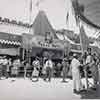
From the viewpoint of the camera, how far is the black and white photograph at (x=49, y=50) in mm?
2303

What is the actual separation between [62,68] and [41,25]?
72 centimetres

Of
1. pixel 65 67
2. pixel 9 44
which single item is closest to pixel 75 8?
pixel 65 67

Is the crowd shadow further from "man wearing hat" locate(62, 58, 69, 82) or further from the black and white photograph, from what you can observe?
"man wearing hat" locate(62, 58, 69, 82)

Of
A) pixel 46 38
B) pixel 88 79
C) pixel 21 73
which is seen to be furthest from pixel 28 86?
pixel 88 79

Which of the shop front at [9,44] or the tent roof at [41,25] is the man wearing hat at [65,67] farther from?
the shop front at [9,44]

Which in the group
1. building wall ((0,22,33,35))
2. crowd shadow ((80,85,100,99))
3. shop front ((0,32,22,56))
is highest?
building wall ((0,22,33,35))

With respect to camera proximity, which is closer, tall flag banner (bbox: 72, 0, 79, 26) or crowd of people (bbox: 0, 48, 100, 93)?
crowd of people (bbox: 0, 48, 100, 93)

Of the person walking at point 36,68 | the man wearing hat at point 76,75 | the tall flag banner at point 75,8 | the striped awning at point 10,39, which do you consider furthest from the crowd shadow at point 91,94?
the striped awning at point 10,39

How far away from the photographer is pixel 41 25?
2535mm

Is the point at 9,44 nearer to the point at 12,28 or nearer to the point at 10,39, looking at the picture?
the point at 10,39

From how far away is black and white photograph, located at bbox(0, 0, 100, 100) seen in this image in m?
2.30

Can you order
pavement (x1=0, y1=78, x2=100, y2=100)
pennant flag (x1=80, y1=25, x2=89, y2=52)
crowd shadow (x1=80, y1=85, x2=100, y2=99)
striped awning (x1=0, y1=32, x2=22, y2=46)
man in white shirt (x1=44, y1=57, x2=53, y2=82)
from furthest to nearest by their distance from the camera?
pennant flag (x1=80, y1=25, x2=89, y2=52)
crowd shadow (x1=80, y1=85, x2=100, y2=99)
man in white shirt (x1=44, y1=57, x2=53, y2=82)
striped awning (x1=0, y1=32, x2=22, y2=46)
pavement (x1=0, y1=78, x2=100, y2=100)

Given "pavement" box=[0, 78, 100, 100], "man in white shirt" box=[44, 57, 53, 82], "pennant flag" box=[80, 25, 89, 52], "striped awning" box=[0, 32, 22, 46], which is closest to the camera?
"pavement" box=[0, 78, 100, 100]

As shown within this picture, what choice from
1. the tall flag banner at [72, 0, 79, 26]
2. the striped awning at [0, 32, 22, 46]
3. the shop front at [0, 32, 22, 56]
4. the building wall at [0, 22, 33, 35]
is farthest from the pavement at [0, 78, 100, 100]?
the tall flag banner at [72, 0, 79, 26]
